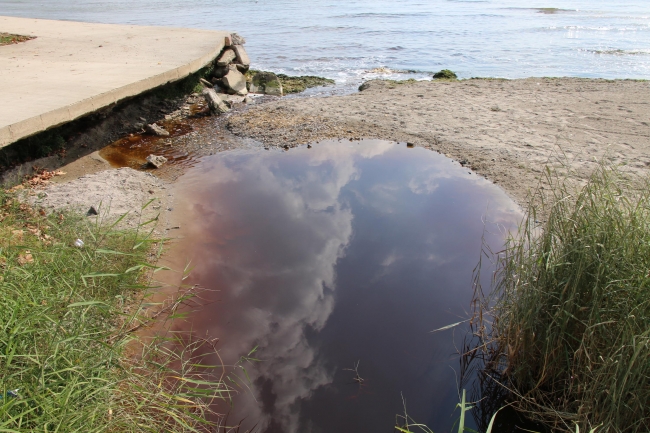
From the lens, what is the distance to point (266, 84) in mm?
10477

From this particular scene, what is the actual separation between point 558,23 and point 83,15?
22.7 metres

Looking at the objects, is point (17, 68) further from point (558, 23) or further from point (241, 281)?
point (558, 23)

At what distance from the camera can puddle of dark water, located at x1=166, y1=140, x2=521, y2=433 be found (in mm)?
3256

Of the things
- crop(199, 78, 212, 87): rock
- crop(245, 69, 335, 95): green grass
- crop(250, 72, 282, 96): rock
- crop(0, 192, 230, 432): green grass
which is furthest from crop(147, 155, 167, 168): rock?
crop(245, 69, 335, 95): green grass

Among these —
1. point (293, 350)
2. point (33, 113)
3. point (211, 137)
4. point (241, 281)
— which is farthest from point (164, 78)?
point (293, 350)

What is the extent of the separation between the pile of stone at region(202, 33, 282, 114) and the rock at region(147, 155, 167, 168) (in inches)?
111

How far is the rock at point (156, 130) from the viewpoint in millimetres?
7590

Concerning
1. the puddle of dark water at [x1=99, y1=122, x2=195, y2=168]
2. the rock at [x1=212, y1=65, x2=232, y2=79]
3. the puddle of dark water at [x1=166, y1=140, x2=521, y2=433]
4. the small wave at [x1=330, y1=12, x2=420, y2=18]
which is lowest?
the puddle of dark water at [x1=166, y1=140, x2=521, y2=433]

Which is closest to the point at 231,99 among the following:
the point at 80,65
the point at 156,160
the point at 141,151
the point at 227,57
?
the point at 227,57

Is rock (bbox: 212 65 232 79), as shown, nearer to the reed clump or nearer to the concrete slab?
the concrete slab

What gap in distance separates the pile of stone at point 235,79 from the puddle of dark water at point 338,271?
11.6 ft

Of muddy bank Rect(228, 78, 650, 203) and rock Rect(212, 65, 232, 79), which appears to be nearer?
muddy bank Rect(228, 78, 650, 203)

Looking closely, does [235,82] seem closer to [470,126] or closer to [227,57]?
[227,57]

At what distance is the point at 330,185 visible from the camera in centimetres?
602
